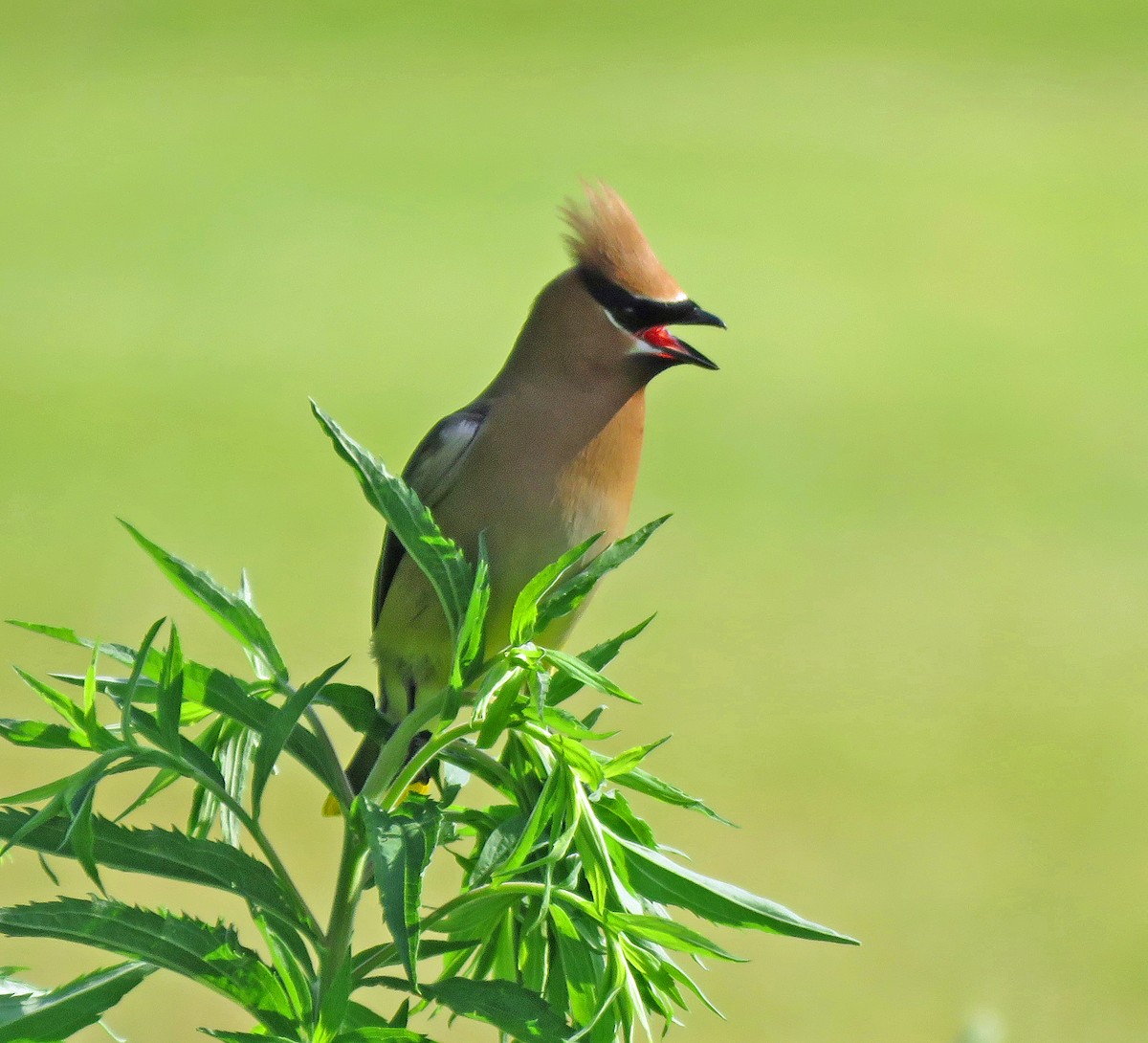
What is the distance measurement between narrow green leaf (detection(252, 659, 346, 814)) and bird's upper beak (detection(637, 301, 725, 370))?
440 mm

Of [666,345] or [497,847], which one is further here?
[666,345]

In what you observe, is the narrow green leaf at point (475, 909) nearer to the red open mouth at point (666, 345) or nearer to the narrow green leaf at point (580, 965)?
the narrow green leaf at point (580, 965)

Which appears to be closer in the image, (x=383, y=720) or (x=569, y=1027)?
(x=569, y=1027)

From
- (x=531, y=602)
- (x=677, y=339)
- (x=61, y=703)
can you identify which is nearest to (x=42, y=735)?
(x=61, y=703)

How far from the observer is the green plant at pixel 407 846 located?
0.64m

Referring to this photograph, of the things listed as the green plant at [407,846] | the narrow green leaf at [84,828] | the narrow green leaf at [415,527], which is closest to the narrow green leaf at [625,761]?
the green plant at [407,846]

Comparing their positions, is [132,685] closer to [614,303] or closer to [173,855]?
[173,855]

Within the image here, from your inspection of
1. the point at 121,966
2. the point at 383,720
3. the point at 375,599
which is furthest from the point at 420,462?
the point at 121,966

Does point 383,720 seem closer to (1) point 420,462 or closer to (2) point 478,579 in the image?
(2) point 478,579

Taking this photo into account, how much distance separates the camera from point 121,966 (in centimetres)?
70

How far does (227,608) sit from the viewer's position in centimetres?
70

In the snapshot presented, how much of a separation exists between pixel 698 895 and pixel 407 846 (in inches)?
5.5

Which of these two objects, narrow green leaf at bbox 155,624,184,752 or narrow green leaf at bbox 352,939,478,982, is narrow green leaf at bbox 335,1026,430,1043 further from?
narrow green leaf at bbox 155,624,184,752

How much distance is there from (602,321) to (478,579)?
0.42 m
